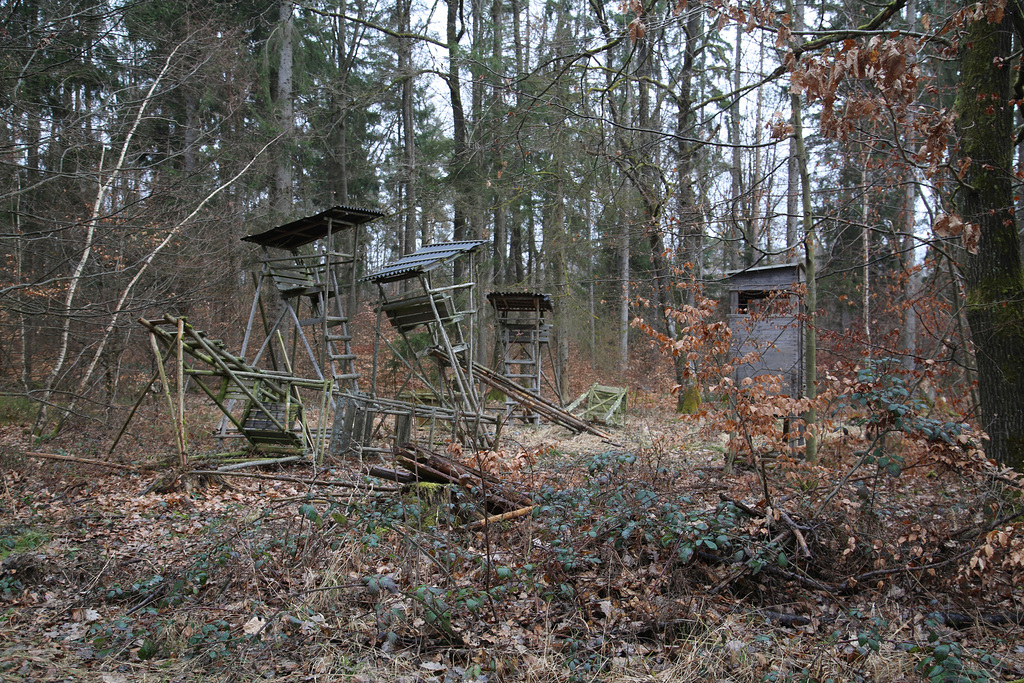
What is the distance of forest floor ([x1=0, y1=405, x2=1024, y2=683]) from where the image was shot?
143 inches

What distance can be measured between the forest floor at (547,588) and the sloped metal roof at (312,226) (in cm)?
500

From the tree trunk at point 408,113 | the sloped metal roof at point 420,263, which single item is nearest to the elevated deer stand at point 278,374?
the sloped metal roof at point 420,263

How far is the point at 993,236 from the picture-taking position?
5.14 m

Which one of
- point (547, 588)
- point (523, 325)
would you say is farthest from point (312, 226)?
point (547, 588)

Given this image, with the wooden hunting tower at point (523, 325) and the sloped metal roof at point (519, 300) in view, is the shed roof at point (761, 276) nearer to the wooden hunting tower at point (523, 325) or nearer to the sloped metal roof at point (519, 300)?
the sloped metal roof at point (519, 300)

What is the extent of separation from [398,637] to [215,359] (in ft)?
15.3

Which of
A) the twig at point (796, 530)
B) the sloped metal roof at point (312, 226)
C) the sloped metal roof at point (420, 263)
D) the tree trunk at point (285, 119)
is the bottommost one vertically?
the twig at point (796, 530)

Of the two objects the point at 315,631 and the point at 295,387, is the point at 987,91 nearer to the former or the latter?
the point at 315,631

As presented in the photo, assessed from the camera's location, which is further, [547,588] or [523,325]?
[523,325]

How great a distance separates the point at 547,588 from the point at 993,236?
464cm

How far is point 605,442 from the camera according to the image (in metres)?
10.3

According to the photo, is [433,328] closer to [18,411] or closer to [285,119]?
[18,411]

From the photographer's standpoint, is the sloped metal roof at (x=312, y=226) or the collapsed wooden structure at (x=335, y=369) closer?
the collapsed wooden structure at (x=335, y=369)

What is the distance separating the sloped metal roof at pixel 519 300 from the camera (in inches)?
509
